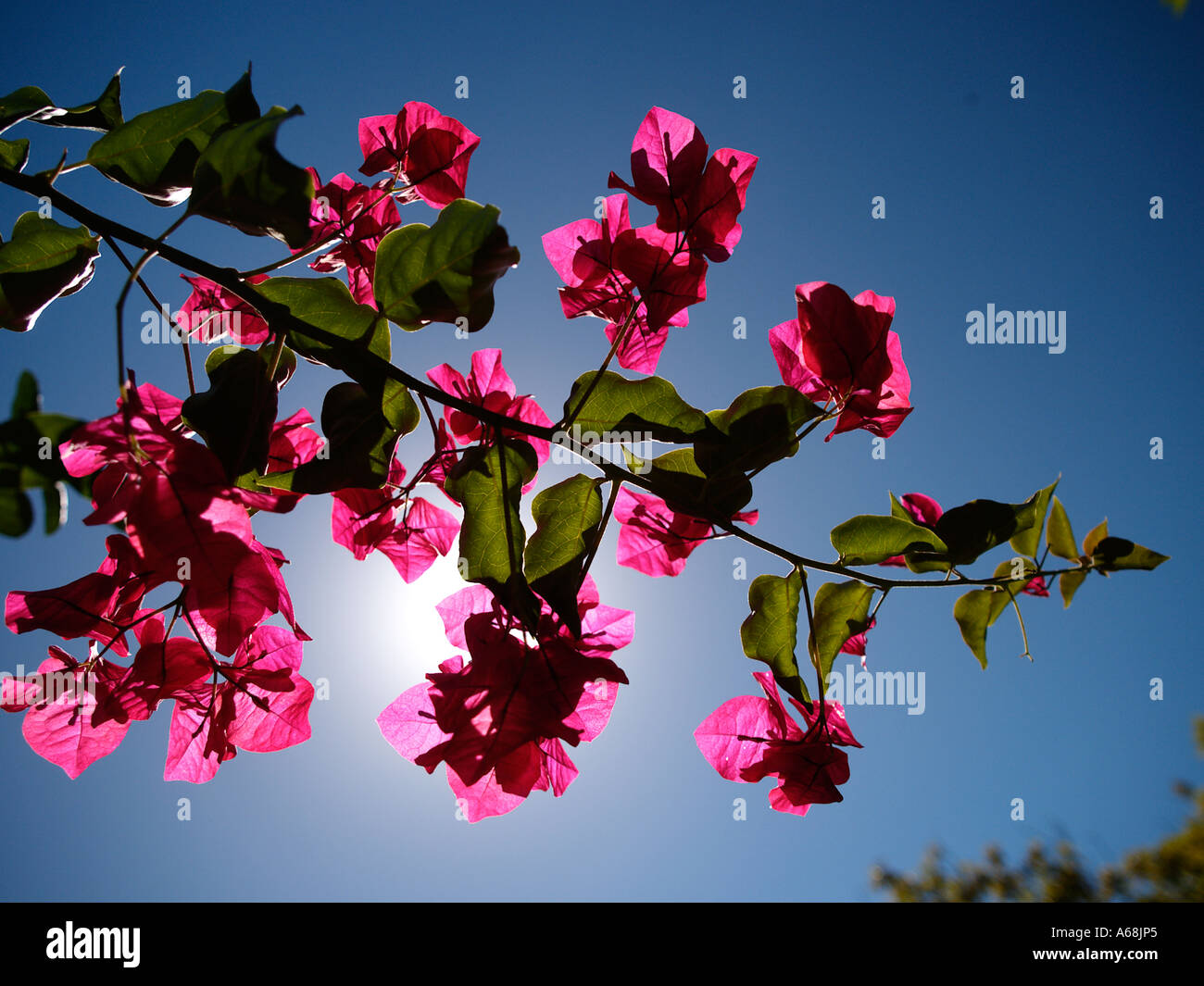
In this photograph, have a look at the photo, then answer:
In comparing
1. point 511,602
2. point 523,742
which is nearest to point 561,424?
point 511,602

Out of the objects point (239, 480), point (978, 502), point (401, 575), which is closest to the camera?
point (239, 480)

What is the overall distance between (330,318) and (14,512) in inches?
10.2

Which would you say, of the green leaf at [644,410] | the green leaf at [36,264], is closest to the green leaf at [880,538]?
the green leaf at [644,410]

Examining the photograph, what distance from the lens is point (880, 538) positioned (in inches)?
25.7

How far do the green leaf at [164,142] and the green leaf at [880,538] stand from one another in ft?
2.14

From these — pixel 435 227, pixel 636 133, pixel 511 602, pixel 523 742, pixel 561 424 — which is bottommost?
pixel 523 742

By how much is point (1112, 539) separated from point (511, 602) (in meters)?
0.62

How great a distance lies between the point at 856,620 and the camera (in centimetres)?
67

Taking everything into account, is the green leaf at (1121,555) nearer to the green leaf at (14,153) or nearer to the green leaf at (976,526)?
the green leaf at (976,526)

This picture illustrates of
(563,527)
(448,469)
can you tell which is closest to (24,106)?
(448,469)

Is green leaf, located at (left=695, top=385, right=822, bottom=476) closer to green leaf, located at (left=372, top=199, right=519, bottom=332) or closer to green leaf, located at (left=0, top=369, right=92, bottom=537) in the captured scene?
green leaf, located at (left=372, top=199, right=519, bottom=332)

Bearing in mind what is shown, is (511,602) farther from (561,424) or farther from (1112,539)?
(1112,539)

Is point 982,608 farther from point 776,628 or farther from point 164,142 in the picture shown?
point 164,142

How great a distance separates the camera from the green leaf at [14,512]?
12.4 inches
